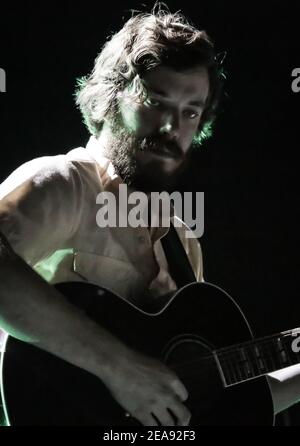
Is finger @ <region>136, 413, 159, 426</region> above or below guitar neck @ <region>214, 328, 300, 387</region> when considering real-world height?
below

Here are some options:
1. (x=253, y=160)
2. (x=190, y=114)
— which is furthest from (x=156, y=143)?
(x=253, y=160)

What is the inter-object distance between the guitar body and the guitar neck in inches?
0.8

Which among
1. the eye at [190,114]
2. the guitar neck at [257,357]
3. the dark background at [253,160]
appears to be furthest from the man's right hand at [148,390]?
the dark background at [253,160]

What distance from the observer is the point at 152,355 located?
137 cm

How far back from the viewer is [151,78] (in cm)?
173

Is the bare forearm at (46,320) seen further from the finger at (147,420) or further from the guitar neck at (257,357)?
the guitar neck at (257,357)

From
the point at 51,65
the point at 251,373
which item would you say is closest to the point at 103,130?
the point at 51,65

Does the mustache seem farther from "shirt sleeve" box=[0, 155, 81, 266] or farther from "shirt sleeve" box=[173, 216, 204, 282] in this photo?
"shirt sleeve" box=[173, 216, 204, 282]

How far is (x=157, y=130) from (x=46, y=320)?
0.70m

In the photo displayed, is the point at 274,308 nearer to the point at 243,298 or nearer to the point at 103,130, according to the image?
the point at 243,298

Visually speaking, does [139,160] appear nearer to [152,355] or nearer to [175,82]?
[175,82]

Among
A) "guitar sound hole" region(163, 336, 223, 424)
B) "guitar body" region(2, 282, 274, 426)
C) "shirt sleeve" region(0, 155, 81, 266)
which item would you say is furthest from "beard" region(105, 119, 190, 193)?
"guitar sound hole" region(163, 336, 223, 424)

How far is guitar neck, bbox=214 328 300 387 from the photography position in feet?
4.97
